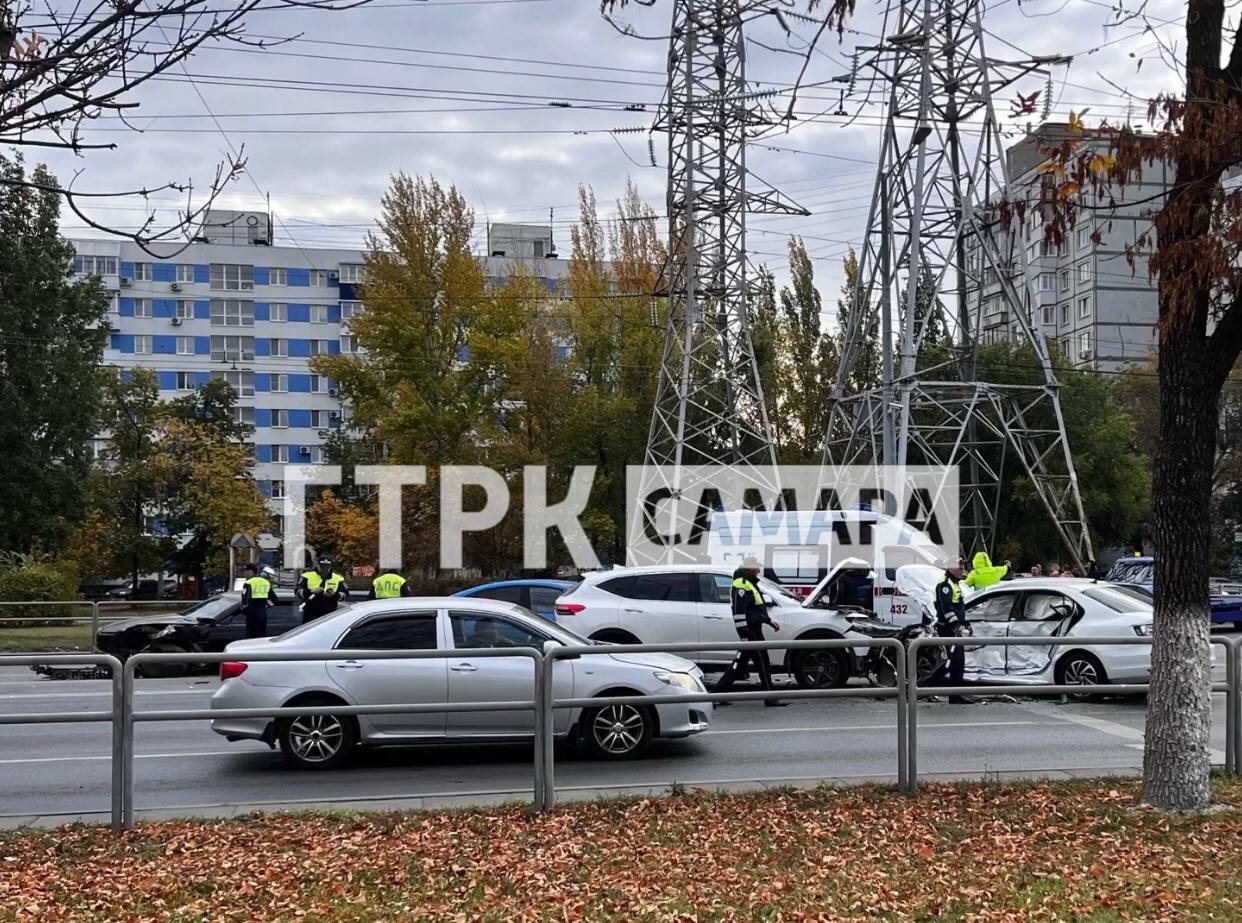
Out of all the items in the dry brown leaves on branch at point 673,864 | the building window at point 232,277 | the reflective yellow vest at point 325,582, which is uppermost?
the building window at point 232,277

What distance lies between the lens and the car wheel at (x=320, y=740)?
10.1 metres

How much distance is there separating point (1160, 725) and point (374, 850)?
496cm

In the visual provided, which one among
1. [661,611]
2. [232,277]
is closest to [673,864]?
[661,611]

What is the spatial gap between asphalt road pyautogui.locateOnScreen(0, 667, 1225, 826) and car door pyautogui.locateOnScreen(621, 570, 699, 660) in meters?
6.42

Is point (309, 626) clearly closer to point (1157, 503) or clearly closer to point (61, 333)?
point (1157, 503)

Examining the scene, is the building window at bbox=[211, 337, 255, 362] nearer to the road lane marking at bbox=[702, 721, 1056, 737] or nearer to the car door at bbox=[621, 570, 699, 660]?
the car door at bbox=[621, 570, 699, 660]

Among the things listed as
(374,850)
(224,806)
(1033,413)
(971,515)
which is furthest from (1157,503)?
(1033,413)

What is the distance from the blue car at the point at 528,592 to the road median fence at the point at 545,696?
978 cm

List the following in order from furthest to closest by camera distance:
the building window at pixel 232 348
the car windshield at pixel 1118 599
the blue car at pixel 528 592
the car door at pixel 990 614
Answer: the building window at pixel 232 348, the blue car at pixel 528 592, the car door at pixel 990 614, the car windshield at pixel 1118 599

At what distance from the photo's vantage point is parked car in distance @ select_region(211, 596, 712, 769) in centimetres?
947

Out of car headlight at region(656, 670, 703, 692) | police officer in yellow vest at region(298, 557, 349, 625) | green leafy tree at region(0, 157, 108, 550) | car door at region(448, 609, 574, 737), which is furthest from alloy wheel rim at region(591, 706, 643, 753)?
green leafy tree at region(0, 157, 108, 550)

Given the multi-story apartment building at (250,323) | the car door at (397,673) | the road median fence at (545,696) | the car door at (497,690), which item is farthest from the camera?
the multi-story apartment building at (250,323)

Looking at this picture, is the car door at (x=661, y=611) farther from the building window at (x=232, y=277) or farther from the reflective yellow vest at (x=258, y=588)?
the building window at (x=232, y=277)

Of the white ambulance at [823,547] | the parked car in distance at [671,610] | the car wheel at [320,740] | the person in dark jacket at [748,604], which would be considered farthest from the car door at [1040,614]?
the car wheel at [320,740]
